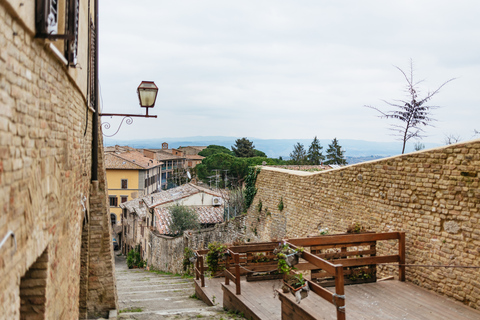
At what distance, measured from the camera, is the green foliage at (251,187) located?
16484mm

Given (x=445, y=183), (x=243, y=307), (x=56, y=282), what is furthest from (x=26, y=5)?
(x=445, y=183)

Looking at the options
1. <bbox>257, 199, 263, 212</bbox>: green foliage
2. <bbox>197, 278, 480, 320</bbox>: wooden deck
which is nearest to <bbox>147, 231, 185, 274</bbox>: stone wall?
<bbox>257, 199, 263, 212</bbox>: green foliage

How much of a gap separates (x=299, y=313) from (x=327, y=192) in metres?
6.09

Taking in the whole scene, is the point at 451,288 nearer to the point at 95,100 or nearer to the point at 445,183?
the point at 445,183

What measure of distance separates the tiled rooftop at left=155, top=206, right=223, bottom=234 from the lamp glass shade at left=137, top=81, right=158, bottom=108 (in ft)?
54.0

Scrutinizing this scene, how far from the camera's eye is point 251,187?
54.7 feet

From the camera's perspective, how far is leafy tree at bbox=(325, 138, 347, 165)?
5441 cm

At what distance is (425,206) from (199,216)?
19183 millimetres

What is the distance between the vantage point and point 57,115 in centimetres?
352

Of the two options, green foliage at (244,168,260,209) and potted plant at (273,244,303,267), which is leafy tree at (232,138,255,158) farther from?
potted plant at (273,244,303,267)

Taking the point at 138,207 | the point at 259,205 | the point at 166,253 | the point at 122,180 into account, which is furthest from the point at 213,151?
the point at 259,205

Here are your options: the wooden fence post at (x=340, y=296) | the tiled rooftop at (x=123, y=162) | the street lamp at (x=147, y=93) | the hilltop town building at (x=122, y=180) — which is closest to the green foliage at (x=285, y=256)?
the wooden fence post at (x=340, y=296)

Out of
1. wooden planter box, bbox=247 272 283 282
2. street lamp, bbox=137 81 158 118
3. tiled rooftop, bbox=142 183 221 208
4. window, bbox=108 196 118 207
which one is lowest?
window, bbox=108 196 118 207

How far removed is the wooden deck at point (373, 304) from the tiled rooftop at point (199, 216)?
16.6m
